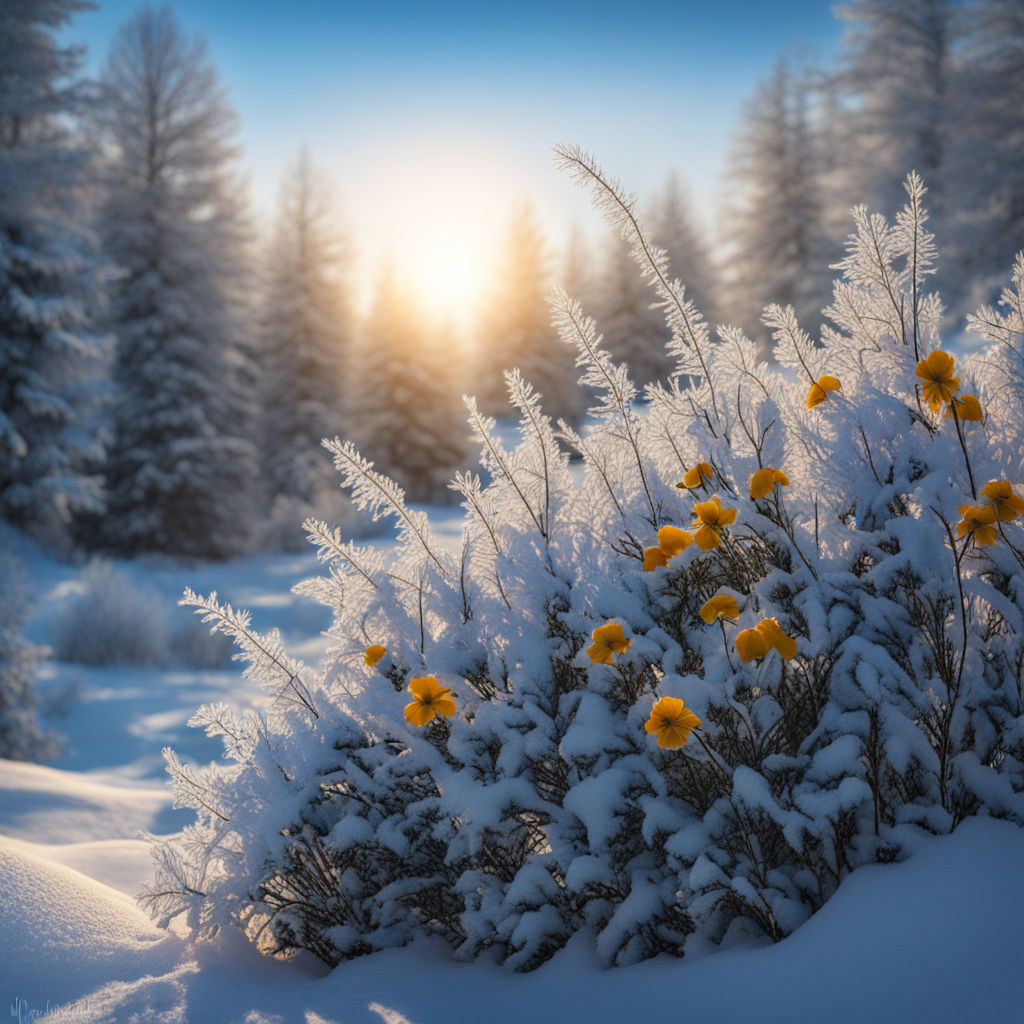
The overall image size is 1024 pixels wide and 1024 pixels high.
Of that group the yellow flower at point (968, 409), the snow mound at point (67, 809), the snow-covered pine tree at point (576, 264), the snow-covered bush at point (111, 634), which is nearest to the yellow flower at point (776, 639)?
the yellow flower at point (968, 409)

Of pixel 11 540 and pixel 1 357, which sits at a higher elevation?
pixel 1 357

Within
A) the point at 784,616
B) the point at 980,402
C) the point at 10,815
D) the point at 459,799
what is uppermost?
the point at 980,402

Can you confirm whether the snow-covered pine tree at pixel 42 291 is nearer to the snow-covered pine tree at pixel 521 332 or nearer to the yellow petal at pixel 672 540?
the yellow petal at pixel 672 540

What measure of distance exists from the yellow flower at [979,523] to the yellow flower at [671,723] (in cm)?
60

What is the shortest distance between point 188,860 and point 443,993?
788mm

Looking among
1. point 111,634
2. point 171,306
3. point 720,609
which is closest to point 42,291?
point 171,306

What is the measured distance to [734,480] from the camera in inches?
69.6

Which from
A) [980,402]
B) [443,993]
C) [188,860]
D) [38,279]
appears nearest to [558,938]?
[443,993]

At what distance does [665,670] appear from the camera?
1.51 meters

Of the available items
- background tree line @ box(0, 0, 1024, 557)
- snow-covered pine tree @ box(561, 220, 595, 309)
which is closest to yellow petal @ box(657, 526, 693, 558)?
background tree line @ box(0, 0, 1024, 557)

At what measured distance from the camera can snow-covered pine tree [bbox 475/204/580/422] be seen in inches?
980

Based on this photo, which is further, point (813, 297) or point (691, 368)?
point (813, 297)

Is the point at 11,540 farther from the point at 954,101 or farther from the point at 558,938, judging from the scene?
the point at 954,101

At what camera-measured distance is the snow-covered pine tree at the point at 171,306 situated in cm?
1462
